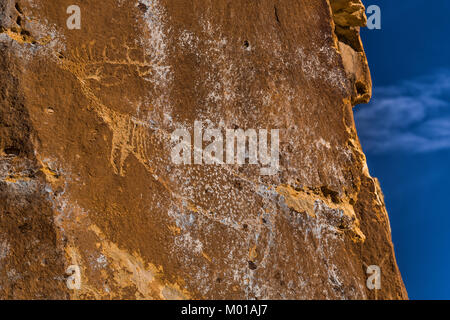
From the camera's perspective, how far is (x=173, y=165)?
2.30 m

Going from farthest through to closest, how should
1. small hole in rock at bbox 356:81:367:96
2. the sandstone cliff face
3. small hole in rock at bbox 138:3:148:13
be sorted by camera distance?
1. small hole in rock at bbox 356:81:367:96
2. small hole in rock at bbox 138:3:148:13
3. the sandstone cliff face

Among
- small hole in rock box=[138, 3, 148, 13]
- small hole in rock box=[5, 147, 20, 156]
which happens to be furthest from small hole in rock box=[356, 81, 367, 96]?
small hole in rock box=[5, 147, 20, 156]

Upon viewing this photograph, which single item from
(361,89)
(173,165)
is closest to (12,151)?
(173,165)

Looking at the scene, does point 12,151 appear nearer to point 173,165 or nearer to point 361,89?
point 173,165

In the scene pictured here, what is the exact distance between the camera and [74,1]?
2.33m

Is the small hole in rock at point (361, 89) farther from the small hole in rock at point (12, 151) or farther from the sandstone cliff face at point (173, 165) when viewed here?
the small hole in rock at point (12, 151)

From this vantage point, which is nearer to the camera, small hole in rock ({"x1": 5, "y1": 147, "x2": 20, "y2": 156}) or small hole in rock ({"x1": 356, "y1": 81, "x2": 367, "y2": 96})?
small hole in rock ({"x1": 5, "y1": 147, "x2": 20, "y2": 156})

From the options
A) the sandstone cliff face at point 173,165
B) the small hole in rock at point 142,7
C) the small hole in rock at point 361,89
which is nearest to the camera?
the sandstone cliff face at point 173,165

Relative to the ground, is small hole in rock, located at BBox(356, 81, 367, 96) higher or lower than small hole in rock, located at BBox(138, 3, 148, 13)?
lower

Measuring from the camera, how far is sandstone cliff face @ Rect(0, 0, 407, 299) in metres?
2.17

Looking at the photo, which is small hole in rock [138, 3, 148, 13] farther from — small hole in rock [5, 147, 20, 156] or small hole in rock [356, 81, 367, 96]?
small hole in rock [356, 81, 367, 96]

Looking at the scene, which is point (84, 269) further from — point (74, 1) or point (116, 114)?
point (74, 1)

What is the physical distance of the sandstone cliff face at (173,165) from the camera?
217cm

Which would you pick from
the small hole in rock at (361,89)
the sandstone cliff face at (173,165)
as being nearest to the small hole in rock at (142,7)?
the sandstone cliff face at (173,165)
